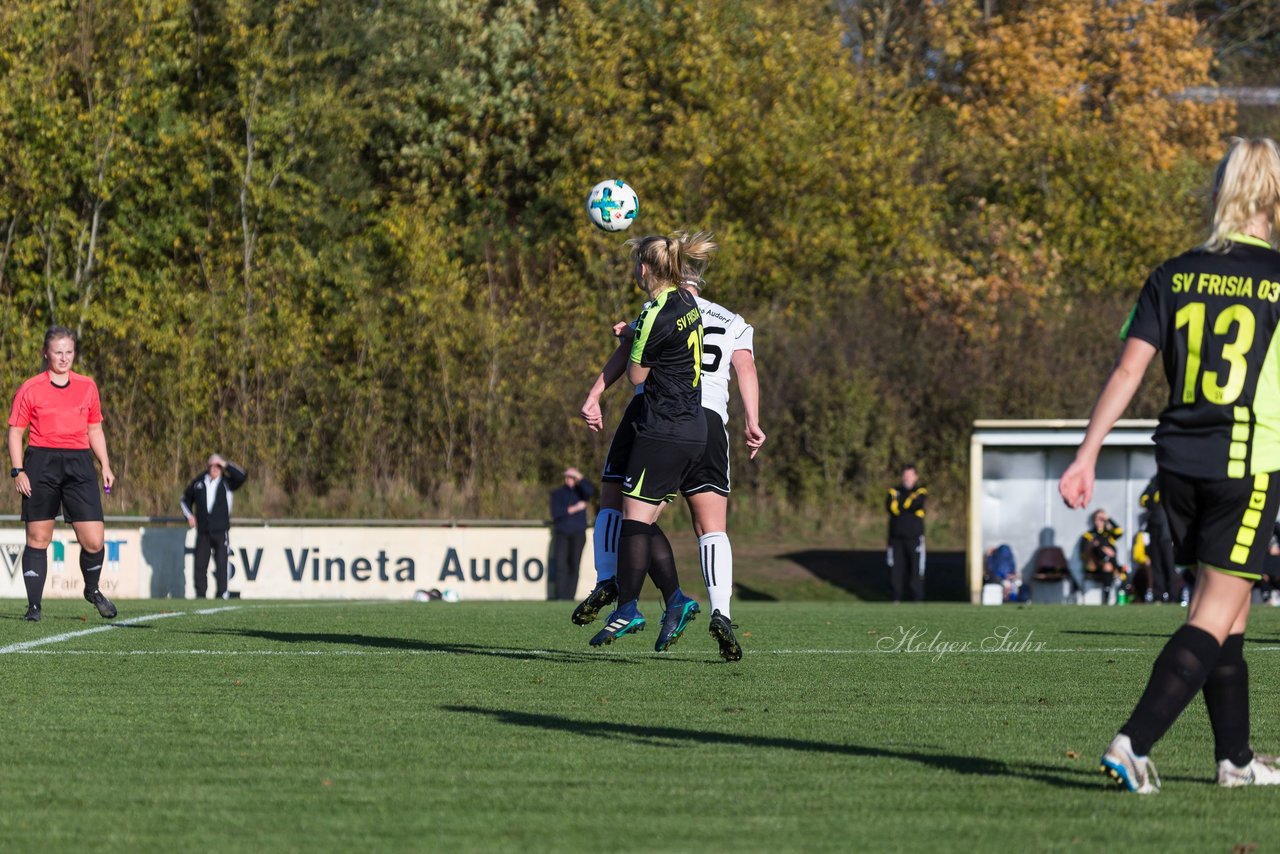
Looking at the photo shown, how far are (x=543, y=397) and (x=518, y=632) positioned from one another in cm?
2191

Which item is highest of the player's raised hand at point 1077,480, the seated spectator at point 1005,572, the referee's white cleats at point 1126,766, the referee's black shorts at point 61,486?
the player's raised hand at point 1077,480

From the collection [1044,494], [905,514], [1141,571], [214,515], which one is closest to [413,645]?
[214,515]

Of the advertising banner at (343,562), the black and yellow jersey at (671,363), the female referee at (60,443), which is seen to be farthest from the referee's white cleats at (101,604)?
the advertising banner at (343,562)

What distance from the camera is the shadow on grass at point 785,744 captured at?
5.38 meters

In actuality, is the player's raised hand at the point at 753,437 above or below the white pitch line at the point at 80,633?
above

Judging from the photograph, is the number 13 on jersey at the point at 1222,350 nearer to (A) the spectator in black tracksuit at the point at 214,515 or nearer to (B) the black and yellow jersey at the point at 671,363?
(B) the black and yellow jersey at the point at 671,363

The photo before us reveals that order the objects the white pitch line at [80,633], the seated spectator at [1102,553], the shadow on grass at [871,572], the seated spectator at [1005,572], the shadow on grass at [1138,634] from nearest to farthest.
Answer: the white pitch line at [80,633] → the shadow on grass at [1138,634] → the seated spectator at [1102,553] → the seated spectator at [1005,572] → the shadow on grass at [871,572]

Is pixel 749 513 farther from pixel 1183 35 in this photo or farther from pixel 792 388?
pixel 1183 35

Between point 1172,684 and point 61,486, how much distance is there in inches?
346

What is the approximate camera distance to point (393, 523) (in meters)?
26.5

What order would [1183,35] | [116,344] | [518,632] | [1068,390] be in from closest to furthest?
1. [518,632]
2. [116,344]
3. [1068,390]
4. [1183,35]

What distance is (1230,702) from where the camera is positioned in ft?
17.0

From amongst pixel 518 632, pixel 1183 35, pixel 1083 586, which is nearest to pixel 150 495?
pixel 1083 586

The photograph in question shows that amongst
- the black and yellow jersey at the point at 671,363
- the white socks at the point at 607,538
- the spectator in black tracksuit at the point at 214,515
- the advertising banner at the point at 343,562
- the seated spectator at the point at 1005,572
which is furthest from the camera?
the seated spectator at the point at 1005,572
